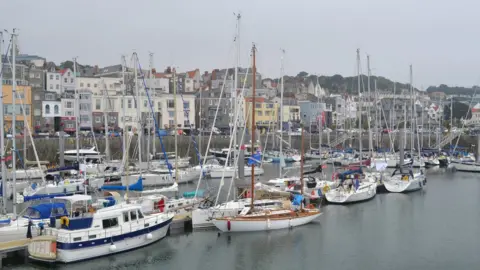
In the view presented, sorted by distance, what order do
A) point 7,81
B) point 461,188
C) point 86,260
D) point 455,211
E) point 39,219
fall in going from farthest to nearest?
point 7,81 < point 461,188 < point 455,211 < point 39,219 < point 86,260

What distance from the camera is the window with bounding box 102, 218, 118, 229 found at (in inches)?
946

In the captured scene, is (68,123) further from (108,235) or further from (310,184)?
(108,235)

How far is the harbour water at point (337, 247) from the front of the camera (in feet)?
78.6

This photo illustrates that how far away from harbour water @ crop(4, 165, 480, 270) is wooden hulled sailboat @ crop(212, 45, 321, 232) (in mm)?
374

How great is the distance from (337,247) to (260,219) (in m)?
4.32

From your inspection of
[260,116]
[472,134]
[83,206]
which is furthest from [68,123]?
[472,134]

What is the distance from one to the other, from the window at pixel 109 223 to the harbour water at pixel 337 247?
1.45 meters

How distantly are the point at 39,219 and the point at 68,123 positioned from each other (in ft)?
186

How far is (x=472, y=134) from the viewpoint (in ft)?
320

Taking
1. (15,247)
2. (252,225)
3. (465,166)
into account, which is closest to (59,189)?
(15,247)

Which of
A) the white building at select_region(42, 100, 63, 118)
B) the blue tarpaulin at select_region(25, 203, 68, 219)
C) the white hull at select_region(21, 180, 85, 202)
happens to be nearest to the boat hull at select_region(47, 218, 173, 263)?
the blue tarpaulin at select_region(25, 203, 68, 219)

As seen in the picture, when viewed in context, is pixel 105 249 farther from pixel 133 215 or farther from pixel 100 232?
pixel 133 215

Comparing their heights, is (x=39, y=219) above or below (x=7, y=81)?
below

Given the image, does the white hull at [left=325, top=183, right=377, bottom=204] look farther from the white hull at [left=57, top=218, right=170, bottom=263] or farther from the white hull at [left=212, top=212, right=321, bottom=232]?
the white hull at [left=57, top=218, right=170, bottom=263]
